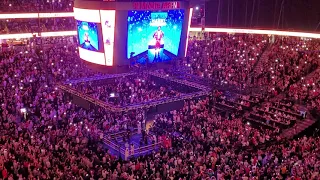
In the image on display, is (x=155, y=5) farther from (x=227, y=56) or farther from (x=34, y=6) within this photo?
(x=34, y=6)

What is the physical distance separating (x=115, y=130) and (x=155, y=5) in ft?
31.5

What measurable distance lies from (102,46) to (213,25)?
1789 cm

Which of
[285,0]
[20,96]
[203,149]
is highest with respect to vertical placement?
[285,0]

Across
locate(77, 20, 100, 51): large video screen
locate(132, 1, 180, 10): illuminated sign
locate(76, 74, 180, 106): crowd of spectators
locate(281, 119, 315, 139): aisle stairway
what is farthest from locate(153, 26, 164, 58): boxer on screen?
locate(281, 119, 315, 139): aisle stairway

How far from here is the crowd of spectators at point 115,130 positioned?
17.6 meters

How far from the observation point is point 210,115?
83.8 ft

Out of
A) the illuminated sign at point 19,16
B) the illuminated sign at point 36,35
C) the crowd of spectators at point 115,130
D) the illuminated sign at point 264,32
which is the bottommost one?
the crowd of spectators at point 115,130

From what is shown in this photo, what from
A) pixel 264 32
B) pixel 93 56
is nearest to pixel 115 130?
pixel 93 56

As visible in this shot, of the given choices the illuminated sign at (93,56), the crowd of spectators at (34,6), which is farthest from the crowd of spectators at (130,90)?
the crowd of spectators at (34,6)

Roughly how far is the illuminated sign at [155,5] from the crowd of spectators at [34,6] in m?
14.8

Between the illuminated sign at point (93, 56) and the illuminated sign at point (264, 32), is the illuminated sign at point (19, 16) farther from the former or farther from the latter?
the illuminated sign at point (264, 32)

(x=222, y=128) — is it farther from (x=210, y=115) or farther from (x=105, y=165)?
(x=105, y=165)

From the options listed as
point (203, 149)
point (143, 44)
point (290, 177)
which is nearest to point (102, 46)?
point (143, 44)

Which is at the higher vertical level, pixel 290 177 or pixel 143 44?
pixel 143 44
